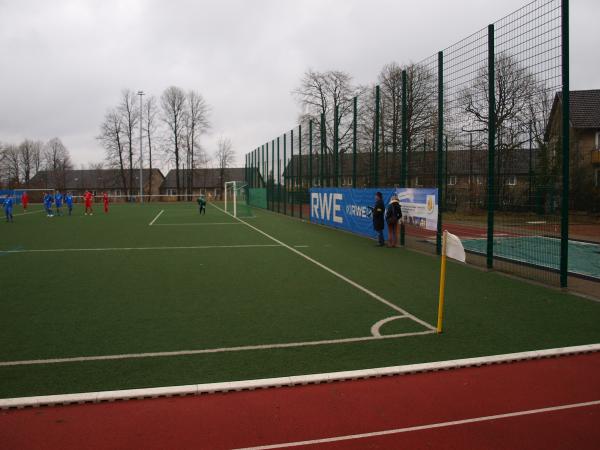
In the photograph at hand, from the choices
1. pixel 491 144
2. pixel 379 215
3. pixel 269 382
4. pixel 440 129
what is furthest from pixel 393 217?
pixel 269 382

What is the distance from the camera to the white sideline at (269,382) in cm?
465

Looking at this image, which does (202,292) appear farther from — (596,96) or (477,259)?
(596,96)

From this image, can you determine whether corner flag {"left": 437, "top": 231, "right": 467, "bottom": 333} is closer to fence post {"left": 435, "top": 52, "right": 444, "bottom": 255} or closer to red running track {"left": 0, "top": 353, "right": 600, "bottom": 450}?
red running track {"left": 0, "top": 353, "right": 600, "bottom": 450}

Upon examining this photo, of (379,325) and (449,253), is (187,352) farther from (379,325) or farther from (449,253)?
(449,253)

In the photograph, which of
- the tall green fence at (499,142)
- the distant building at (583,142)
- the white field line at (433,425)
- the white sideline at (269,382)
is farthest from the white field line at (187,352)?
the distant building at (583,142)

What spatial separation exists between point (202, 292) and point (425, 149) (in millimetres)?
9632

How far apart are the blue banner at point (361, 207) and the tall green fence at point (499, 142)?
18.9 inches

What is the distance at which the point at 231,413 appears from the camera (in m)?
4.46

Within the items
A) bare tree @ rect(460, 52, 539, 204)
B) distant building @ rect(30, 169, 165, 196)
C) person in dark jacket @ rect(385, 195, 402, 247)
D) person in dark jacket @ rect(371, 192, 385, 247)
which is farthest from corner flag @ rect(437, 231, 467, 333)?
distant building @ rect(30, 169, 165, 196)

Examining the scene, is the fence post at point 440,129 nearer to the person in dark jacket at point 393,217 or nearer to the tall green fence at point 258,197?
the person in dark jacket at point 393,217

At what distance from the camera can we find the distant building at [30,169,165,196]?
98.9m

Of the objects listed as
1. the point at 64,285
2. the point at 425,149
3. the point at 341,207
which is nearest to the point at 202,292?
the point at 64,285

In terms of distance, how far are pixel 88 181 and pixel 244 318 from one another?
112649 millimetres

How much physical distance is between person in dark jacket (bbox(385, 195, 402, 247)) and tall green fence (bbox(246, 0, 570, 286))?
99cm
